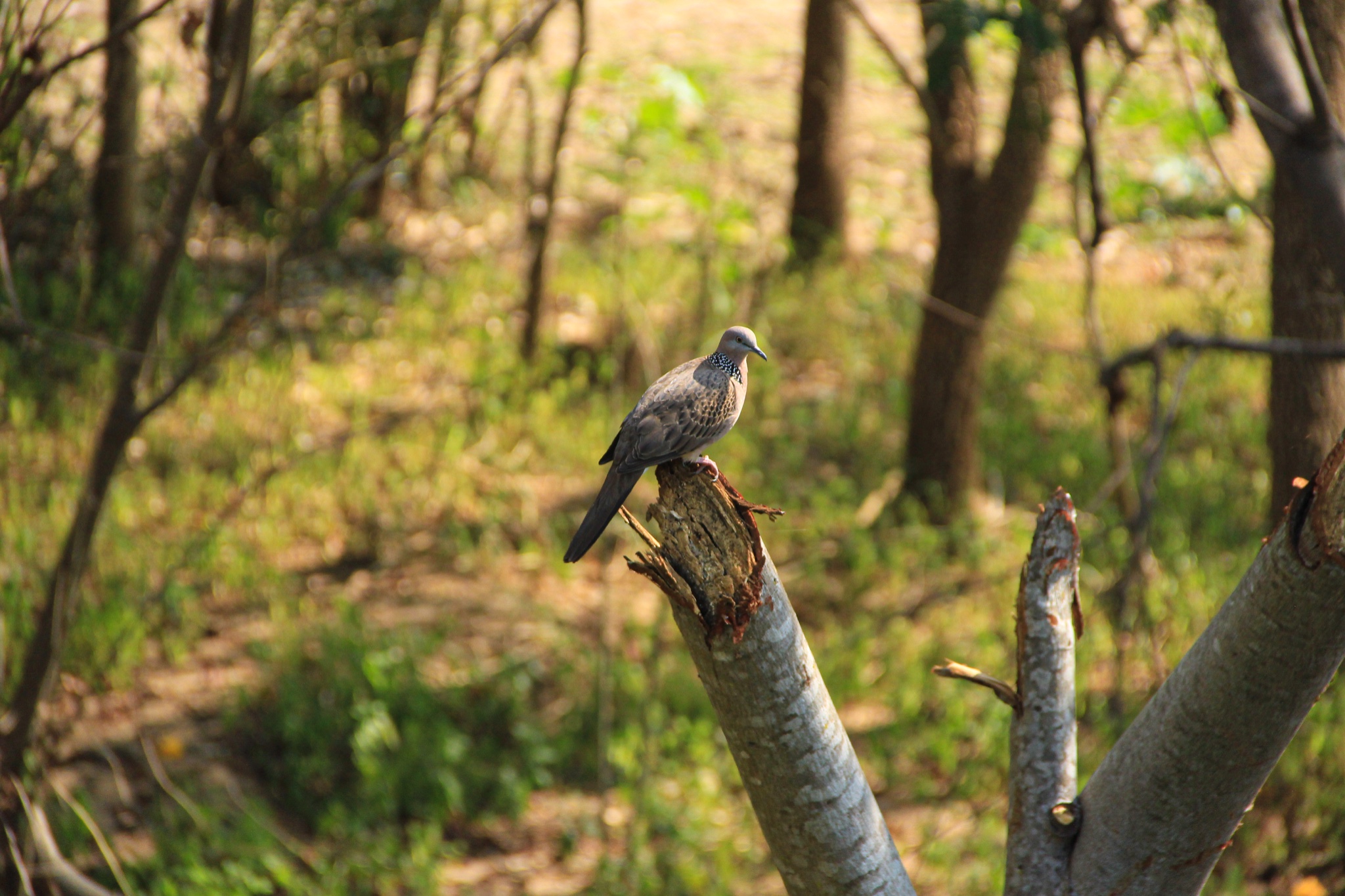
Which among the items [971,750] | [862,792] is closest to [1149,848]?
[862,792]

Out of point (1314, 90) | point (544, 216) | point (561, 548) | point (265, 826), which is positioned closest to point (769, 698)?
point (1314, 90)

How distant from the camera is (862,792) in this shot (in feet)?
6.58

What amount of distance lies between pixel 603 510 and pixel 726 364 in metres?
0.73

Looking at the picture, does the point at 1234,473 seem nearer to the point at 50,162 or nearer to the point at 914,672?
the point at 914,672

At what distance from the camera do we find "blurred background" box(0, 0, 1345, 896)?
13.3ft

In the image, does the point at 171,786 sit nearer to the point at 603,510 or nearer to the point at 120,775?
the point at 120,775

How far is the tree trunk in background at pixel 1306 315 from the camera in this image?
3084 mm

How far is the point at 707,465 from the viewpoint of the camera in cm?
239

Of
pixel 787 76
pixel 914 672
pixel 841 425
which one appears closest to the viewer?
pixel 914 672

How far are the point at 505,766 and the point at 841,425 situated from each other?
3.53 metres

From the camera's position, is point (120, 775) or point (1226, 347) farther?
point (120, 775)

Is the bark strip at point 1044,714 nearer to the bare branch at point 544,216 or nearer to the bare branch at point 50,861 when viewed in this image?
the bare branch at point 50,861

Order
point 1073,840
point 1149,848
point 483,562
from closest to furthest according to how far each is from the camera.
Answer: point 1149,848, point 1073,840, point 483,562

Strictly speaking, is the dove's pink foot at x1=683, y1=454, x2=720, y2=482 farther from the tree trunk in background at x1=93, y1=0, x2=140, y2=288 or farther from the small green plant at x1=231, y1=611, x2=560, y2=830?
the tree trunk in background at x1=93, y1=0, x2=140, y2=288
